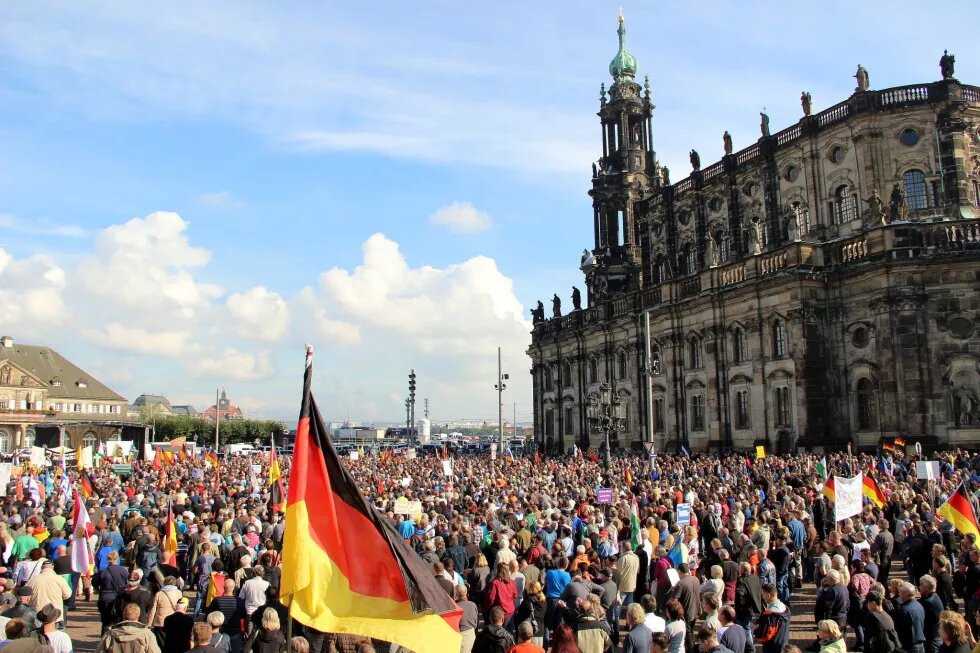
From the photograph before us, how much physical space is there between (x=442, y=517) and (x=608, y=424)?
18.7 metres

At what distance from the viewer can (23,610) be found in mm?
9789

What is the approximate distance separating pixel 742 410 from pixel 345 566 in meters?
40.2

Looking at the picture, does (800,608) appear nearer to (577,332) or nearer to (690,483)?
(690,483)

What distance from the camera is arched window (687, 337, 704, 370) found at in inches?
1900

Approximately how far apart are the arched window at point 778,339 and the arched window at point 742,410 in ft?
9.48

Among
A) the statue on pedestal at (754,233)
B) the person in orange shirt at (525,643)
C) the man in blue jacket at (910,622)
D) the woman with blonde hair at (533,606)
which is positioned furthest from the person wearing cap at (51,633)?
the statue on pedestal at (754,233)

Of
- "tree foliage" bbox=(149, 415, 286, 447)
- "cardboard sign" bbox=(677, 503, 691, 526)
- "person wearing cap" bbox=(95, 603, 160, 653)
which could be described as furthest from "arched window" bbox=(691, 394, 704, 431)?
"tree foliage" bbox=(149, 415, 286, 447)

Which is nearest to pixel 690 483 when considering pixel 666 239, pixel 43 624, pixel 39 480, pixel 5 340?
pixel 43 624

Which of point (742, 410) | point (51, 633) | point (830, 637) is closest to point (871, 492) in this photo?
point (830, 637)

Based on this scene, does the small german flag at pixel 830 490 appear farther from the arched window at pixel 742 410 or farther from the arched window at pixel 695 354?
the arched window at pixel 695 354

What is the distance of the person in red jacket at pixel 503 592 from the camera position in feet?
36.6

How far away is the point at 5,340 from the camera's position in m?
99.8

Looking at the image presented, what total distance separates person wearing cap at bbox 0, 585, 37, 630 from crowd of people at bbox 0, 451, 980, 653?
0.13 ft

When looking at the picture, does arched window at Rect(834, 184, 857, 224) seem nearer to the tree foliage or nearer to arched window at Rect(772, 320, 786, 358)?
arched window at Rect(772, 320, 786, 358)
